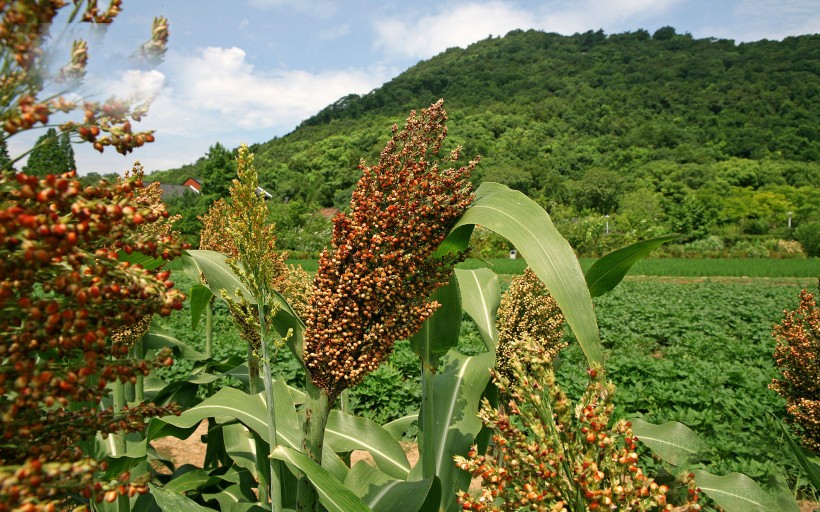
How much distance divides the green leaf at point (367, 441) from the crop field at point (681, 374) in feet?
6.27

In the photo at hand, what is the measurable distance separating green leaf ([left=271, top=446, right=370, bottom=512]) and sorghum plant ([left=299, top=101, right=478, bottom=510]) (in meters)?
0.25

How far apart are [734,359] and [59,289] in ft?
41.2

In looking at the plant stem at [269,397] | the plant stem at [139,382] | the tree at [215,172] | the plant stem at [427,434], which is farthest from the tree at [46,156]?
the tree at [215,172]

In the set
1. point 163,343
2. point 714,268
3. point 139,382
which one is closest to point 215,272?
point 139,382

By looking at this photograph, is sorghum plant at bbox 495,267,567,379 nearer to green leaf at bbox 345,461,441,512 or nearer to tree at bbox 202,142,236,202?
green leaf at bbox 345,461,441,512

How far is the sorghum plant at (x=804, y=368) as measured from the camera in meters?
2.88

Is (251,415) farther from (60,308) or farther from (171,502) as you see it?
(60,308)

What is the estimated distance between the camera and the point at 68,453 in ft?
2.65

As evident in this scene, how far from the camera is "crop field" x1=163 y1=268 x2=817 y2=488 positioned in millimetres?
5957

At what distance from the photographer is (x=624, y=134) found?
97500 mm

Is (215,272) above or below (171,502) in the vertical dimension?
above

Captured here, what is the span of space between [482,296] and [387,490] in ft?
4.09

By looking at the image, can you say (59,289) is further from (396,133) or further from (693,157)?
(693,157)

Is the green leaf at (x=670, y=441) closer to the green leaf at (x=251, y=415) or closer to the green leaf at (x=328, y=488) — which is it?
the green leaf at (x=251, y=415)
